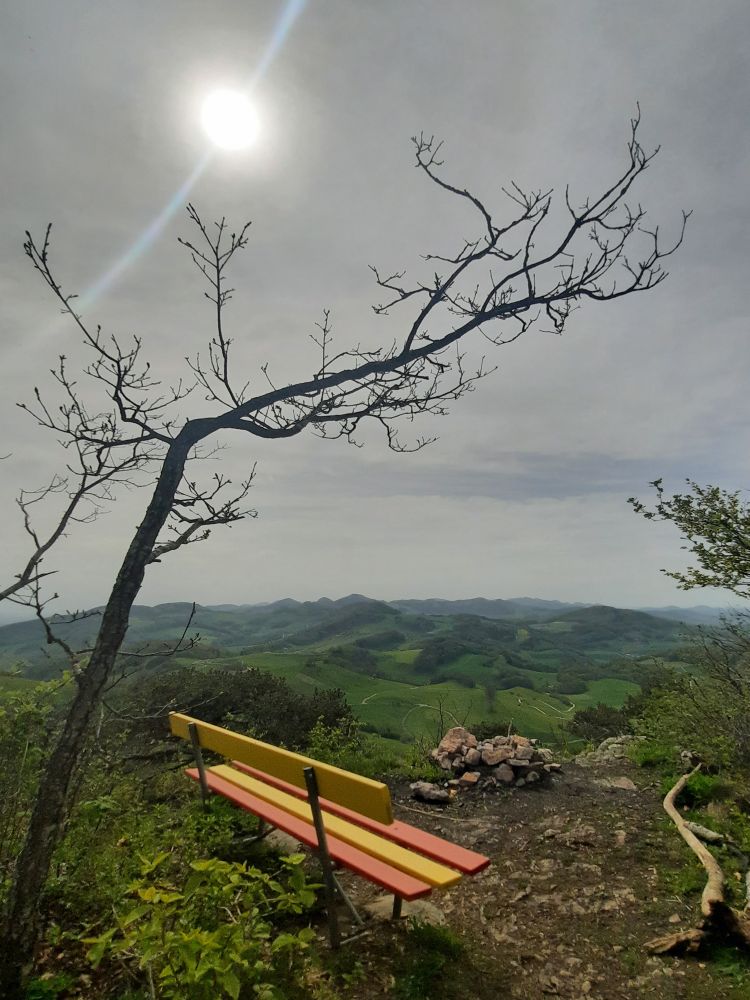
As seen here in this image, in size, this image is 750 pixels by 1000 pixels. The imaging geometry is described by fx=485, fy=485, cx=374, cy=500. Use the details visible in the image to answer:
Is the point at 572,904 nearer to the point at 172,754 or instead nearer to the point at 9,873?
the point at 9,873

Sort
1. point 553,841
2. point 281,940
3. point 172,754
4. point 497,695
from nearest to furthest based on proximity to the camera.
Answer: point 281,940 < point 553,841 < point 172,754 < point 497,695

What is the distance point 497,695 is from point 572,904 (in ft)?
243

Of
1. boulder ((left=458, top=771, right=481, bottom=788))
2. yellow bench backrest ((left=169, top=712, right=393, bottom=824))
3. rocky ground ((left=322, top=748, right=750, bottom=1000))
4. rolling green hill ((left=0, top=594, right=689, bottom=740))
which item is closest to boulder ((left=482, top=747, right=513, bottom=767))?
boulder ((left=458, top=771, right=481, bottom=788))

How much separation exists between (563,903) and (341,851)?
2.49m

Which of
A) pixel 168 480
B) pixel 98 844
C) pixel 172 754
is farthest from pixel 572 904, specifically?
pixel 172 754

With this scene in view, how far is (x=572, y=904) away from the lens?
460cm

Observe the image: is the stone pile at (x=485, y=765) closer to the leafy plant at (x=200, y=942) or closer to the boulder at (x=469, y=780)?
the boulder at (x=469, y=780)

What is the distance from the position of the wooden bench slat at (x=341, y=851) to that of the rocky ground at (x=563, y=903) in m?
0.61

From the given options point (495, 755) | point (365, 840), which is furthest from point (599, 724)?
point (365, 840)

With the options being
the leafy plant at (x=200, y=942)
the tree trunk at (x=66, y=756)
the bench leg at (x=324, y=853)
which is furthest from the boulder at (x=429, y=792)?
the tree trunk at (x=66, y=756)

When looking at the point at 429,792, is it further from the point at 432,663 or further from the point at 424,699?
the point at 432,663

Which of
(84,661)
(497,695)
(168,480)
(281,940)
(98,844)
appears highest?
(168,480)

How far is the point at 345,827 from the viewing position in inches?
162

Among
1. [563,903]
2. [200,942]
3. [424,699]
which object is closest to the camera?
[200,942]
